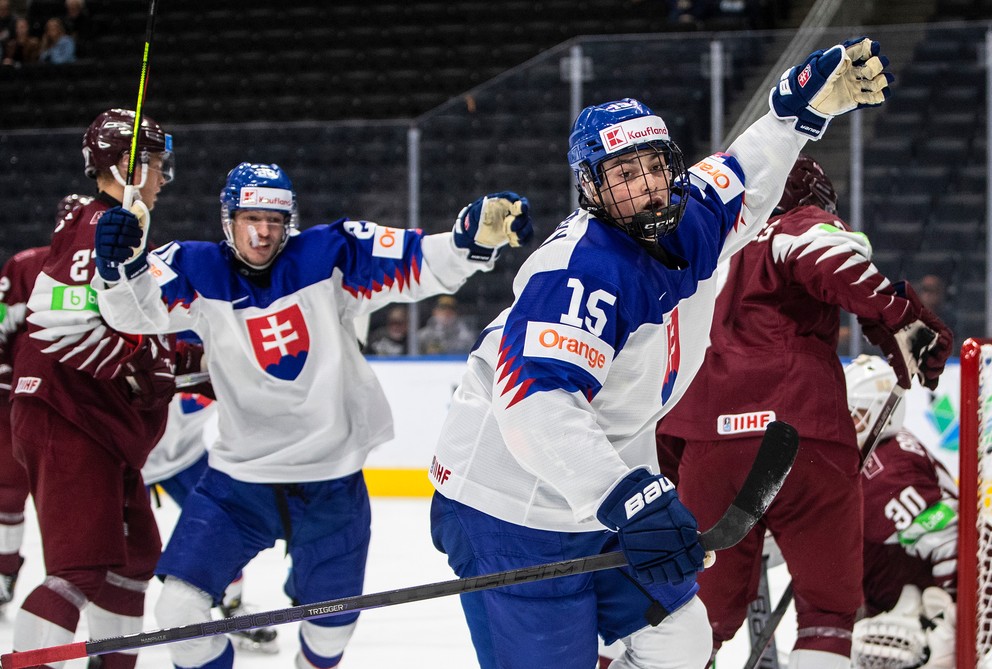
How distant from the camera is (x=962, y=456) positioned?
8.89 ft

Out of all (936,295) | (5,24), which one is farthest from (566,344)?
(5,24)

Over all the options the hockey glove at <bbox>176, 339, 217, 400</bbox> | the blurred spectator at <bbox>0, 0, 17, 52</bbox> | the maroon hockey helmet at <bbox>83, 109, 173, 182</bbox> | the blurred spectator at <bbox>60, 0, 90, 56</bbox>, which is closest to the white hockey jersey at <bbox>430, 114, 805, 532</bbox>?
the hockey glove at <bbox>176, 339, 217, 400</bbox>

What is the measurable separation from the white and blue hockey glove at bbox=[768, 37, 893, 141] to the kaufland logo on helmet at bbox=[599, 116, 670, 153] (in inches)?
15.8

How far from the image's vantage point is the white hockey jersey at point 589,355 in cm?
175

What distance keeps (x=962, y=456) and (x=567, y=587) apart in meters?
1.17

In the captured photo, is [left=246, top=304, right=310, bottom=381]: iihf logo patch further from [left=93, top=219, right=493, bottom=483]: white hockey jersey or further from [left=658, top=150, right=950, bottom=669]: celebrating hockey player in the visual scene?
[left=658, top=150, right=950, bottom=669]: celebrating hockey player

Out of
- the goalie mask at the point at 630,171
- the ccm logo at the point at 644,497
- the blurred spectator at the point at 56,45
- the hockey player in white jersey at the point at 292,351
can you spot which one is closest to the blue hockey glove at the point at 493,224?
the hockey player in white jersey at the point at 292,351

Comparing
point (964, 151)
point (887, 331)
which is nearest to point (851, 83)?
point (887, 331)

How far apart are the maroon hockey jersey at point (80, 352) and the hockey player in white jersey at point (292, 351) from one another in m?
0.19

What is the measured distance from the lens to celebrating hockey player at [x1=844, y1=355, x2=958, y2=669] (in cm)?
286

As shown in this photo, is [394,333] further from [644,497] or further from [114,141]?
[644,497]

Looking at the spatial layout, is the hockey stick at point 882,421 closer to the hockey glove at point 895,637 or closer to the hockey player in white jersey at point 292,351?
the hockey glove at point 895,637

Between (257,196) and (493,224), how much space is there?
515 millimetres

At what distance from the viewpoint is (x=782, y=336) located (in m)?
2.63
